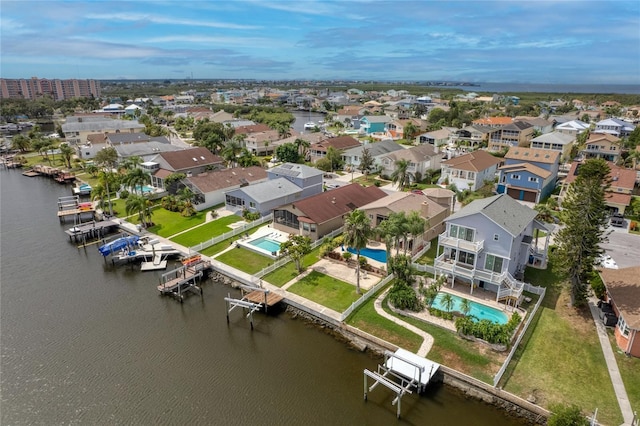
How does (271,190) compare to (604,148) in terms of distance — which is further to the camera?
(604,148)

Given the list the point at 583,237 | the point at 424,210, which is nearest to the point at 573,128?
the point at 424,210

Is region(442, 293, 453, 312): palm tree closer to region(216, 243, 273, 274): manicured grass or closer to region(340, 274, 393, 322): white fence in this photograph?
region(340, 274, 393, 322): white fence

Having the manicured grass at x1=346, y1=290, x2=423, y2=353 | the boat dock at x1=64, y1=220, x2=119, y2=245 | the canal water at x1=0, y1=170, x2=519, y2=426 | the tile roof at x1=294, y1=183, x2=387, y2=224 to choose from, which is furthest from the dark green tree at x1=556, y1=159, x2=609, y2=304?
the boat dock at x1=64, y1=220, x2=119, y2=245

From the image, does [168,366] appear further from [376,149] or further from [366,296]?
[376,149]

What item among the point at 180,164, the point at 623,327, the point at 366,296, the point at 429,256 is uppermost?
the point at 180,164

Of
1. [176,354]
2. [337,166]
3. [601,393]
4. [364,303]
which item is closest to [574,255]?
[601,393]

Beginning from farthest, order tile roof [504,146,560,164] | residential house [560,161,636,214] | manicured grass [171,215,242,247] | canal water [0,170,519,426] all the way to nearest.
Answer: tile roof [504,146,560,164], residential house [560,161,636,214], manicured grass [171,215,242,247], canal water [0,170,519,426]

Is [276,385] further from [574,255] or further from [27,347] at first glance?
[574,255]
